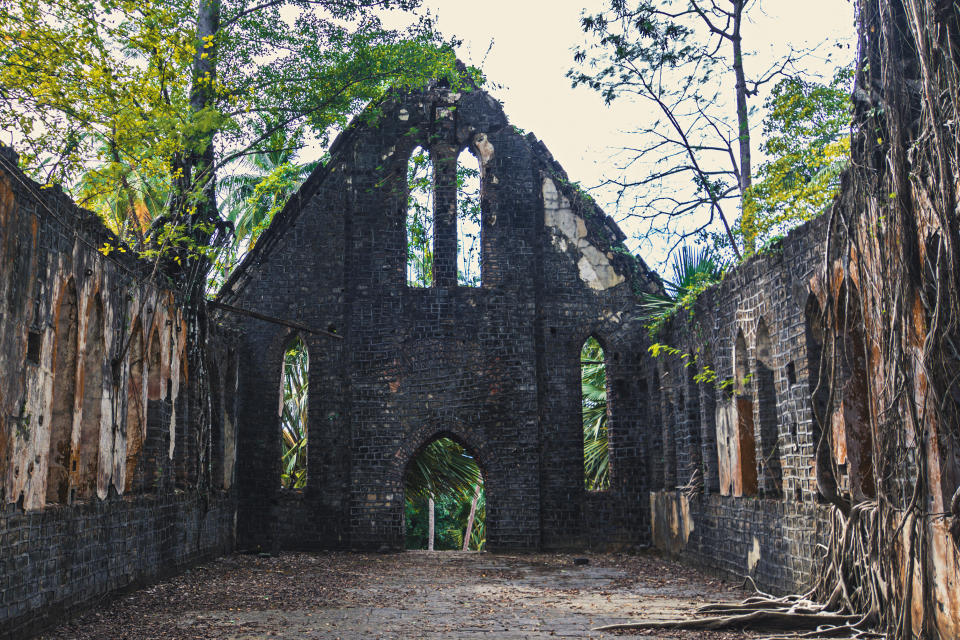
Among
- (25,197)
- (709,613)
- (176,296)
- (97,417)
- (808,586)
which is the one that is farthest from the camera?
(176,296)

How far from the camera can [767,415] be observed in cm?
1005

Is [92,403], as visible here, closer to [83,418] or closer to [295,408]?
[83,418]

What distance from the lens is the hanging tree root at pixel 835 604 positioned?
6.71 metres

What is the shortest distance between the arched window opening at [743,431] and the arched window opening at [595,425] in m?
7.17

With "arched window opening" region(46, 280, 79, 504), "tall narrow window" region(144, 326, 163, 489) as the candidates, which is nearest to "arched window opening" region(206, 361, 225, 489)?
"tall narrow window" region(144, 326, 163, 489)

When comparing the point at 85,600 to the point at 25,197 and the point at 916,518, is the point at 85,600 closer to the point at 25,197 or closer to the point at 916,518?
the point at 25,197

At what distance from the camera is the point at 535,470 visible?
49.3 feet

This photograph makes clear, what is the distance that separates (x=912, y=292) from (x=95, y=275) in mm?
6925

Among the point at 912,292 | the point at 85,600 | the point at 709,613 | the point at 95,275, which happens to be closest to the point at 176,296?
the point at 95,275

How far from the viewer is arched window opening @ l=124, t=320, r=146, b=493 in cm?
1002

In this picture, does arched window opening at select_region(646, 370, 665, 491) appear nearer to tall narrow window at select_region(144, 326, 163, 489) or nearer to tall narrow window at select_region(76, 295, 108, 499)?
tall narrow window at select_region(144, 326, 163, 489)

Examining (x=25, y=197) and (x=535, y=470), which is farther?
(x=535, y=470)

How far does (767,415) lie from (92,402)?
6.78 metres

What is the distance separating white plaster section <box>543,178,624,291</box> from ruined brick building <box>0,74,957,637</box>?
0.03m
